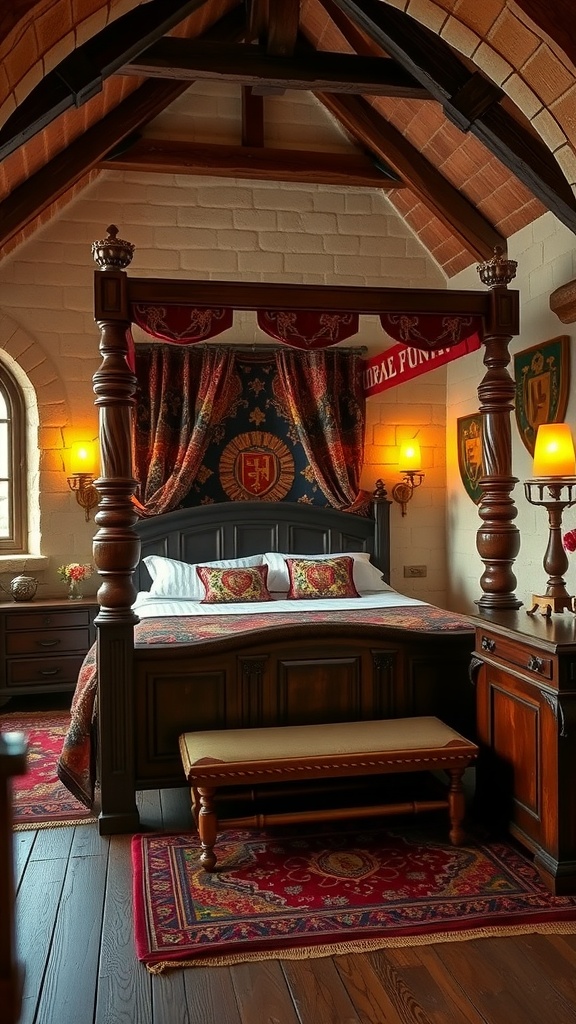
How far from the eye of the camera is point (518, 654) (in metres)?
3.38

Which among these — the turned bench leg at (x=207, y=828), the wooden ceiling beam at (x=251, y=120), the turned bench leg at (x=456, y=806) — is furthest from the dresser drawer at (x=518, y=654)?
the wooden ceiling beam at (x=251, y=120)

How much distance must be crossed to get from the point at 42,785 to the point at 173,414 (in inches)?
122

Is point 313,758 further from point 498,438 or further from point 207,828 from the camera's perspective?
point 498,438

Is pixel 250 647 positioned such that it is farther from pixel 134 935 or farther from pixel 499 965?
pixel 499 965

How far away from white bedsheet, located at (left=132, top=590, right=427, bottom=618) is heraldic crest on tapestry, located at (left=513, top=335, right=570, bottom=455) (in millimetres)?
1428

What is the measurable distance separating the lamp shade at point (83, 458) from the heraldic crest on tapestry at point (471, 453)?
2.98 m

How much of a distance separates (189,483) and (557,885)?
418 cm

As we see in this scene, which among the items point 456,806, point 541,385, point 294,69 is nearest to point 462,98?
point 294,69

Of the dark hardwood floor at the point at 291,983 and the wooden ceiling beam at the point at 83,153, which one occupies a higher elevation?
the wooden ceiling beam at the point at 83,153

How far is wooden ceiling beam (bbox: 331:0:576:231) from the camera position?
4449 millimetres

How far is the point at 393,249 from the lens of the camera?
22.9 ft

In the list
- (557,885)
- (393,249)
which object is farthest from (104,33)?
(557,885)

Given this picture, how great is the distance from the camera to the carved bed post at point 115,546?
146 inches

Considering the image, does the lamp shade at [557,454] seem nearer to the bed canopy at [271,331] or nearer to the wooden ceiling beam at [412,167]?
the bed canopy at [271,331]
